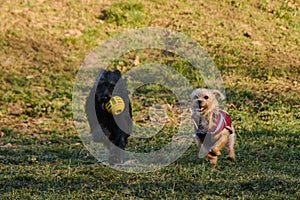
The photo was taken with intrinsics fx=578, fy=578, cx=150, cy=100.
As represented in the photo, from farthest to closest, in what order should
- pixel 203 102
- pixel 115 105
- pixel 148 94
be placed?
pixel 148 94
pixel 115 105
pixel 203 102

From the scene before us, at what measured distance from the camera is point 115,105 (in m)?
7.64

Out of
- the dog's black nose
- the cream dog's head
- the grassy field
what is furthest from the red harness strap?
the dog's black nose

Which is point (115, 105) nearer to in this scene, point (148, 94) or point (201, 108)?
point (201, 108)

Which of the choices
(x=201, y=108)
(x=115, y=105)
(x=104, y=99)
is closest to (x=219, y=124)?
(x=201, y=108)

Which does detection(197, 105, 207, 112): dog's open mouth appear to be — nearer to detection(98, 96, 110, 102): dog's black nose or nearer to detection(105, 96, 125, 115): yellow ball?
detection(105, 96, 125, 115): yellow ball

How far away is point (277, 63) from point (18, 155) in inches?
322

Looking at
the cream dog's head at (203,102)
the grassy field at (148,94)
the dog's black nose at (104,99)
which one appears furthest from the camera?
the dog's black nose at (104,99)

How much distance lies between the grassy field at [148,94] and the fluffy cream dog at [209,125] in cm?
26

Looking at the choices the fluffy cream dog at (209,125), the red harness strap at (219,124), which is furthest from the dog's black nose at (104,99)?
the red harness strap at (219,124)

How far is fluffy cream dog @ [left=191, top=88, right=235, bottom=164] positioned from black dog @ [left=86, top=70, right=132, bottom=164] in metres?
0.96

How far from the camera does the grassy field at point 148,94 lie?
6758 millimetres

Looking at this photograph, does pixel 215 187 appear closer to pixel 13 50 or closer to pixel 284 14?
pixel 13 50

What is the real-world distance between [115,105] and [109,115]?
0.18 metres

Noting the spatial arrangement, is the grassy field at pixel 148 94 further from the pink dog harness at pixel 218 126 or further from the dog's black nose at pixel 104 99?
the dog's black nose at pixel 104 99
